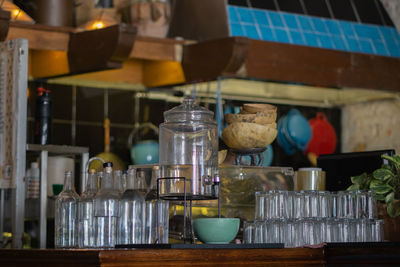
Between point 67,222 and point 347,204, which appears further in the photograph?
point 67,222

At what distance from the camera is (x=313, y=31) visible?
659cm

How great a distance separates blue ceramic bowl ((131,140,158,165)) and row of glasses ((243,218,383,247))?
3.24 metres

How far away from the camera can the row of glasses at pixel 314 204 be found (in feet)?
9.55

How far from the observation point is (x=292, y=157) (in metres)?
7.31

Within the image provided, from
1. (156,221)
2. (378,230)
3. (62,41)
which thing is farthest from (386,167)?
(62,41)

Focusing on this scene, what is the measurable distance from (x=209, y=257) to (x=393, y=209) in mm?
902

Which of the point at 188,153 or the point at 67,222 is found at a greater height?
the point at 188,153

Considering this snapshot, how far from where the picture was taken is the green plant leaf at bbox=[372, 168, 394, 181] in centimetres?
312

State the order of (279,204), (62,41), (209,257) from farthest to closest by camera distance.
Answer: (62,41) < (279,204) < (209,257)

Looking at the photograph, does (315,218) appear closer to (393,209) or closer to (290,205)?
(290,205)

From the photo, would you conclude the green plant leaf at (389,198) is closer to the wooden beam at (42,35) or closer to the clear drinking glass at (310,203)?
the clear drinking glass at (310,203)

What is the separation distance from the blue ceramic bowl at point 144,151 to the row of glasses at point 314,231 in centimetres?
324

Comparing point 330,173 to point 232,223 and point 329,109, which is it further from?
point 329,109

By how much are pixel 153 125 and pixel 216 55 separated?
113 cm
